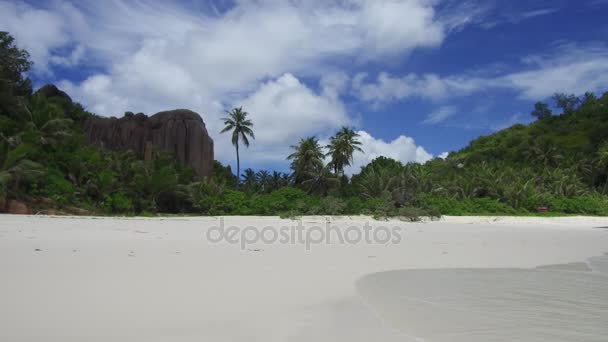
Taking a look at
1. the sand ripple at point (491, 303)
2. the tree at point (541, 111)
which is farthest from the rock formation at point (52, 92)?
the tree at point (541, 111)

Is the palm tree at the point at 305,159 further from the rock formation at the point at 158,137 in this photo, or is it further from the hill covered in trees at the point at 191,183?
the rock formation at the point at 158,137

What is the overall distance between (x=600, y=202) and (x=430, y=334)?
33.4 metres

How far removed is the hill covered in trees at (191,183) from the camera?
1823cm

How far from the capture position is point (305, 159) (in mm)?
38125

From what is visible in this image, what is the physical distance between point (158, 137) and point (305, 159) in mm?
13526

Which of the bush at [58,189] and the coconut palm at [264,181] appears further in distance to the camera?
the coconut palm at [264,181]

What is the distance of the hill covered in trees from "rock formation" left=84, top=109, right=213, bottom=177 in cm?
189

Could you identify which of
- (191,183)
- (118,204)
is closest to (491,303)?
(118,204)

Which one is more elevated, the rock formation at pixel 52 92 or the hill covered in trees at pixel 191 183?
the rock formation at pixel 52 92

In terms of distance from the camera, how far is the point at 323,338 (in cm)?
245

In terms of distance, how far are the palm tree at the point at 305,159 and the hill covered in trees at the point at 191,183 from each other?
0.10 meters

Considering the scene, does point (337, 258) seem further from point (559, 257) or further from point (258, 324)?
point (559, 257)

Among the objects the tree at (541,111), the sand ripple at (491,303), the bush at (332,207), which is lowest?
the sand ripple at (491,303)

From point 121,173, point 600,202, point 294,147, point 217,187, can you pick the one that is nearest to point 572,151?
point 600,202
